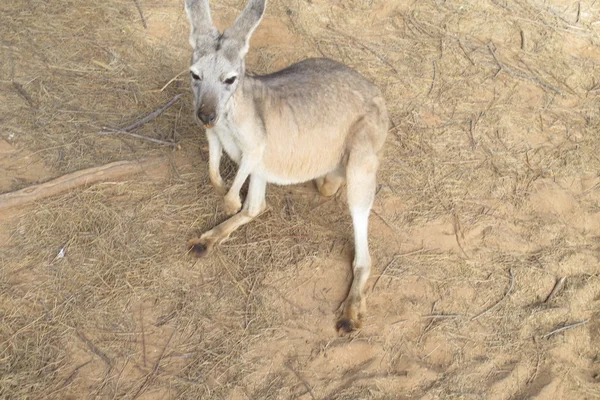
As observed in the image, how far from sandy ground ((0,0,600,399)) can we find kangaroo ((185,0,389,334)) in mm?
218

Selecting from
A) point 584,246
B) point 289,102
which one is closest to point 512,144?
point 584,246

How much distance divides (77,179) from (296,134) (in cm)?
173

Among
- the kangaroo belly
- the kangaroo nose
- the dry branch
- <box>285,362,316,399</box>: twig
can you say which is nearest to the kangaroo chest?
the kangaroo belly

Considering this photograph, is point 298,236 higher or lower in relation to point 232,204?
lower

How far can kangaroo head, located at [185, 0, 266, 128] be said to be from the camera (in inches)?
126

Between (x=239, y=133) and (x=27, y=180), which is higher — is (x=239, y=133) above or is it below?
above

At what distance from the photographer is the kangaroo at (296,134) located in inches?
136

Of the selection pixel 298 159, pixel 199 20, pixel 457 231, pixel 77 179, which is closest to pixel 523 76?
pixel 457 231

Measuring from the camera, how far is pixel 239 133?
11.5ft

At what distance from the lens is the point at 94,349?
3.25m

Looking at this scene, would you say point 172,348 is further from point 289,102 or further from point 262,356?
point 289,102

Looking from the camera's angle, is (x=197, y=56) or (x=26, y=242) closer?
(x=197, y=56)

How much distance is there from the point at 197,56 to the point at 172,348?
1.83 meters

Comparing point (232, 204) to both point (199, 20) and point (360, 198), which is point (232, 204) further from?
point (199, 20)
